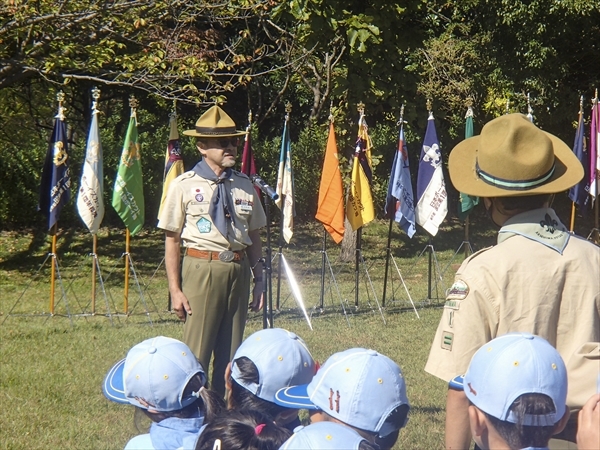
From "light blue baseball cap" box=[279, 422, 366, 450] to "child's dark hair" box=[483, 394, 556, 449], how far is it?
39cm

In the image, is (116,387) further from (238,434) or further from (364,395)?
(364,395)

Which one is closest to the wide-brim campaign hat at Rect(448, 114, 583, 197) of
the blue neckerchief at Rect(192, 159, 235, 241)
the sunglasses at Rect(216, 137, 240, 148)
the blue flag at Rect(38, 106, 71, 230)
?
the blue neckerchief at Rect(192, 159, 235, 241)

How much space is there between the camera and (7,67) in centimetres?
1143

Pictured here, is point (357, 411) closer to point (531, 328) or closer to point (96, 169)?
point (531, 328)

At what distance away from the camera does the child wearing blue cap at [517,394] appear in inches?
84.1

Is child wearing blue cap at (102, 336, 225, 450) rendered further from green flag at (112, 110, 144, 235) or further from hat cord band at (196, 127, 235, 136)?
green flag at (112, 110, 144, 235)

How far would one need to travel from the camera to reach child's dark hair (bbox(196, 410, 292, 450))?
2447 millimetres

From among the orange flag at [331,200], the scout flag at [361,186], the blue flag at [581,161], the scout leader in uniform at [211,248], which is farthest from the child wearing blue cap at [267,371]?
the blue flag at [581,161]

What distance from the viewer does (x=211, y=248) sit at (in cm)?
A: 516

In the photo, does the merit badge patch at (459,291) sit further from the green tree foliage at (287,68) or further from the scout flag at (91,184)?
the green tree foliage at (287,68)

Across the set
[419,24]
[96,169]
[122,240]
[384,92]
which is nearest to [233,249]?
[96,169]

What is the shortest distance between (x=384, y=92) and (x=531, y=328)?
10002 mm

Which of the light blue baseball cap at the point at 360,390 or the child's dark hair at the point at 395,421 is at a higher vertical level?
the light blue baseball cap at the point at 360,390

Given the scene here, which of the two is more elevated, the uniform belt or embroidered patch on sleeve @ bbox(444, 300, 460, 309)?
embroidered patch on sleeve @ bbox(444, 300, 460, 309)
